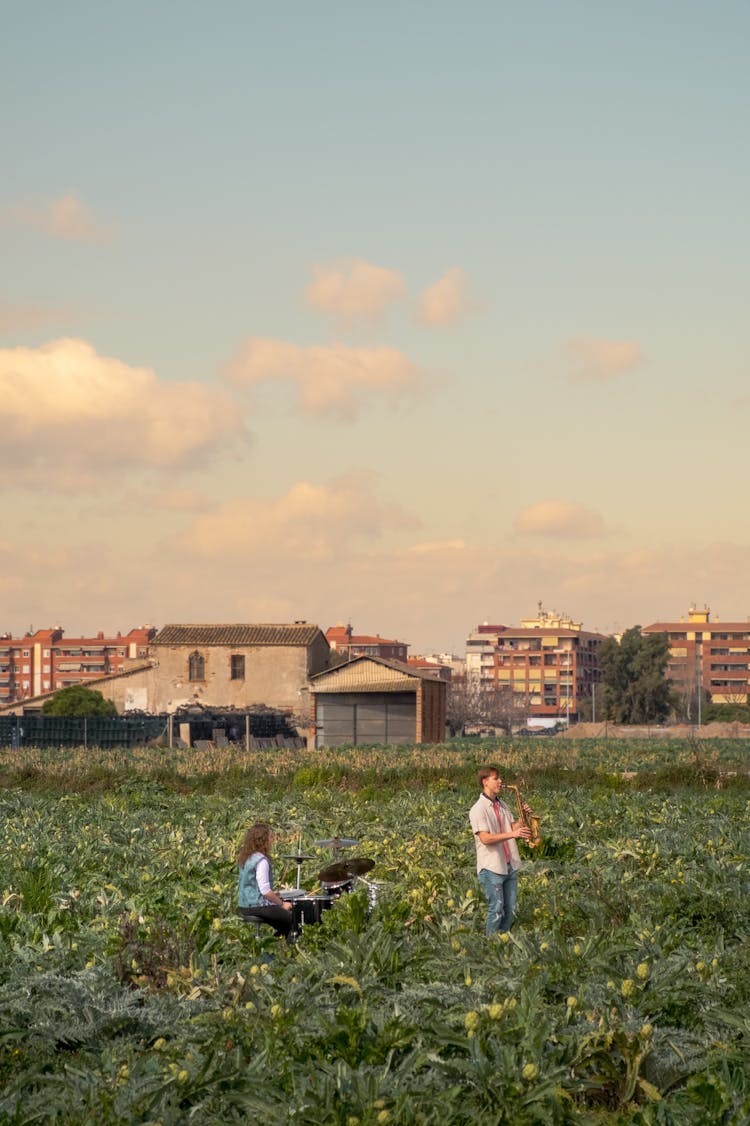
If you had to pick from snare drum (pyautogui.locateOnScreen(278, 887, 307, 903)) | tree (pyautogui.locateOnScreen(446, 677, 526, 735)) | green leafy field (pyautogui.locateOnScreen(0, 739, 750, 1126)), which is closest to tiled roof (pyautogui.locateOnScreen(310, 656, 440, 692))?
green leafy field (pyautogui.locateOnScreen(0, 739, 750, 1126))

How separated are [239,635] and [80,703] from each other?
452 inches

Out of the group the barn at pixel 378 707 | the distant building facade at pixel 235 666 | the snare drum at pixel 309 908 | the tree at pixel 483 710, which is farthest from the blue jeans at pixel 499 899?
the tree at pixel 483 710

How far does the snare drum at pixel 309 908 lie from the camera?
13.3 metres

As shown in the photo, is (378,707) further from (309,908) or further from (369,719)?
(309,908)

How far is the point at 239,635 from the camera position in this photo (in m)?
79.6

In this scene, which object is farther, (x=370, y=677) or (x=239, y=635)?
(x=239, y=635)

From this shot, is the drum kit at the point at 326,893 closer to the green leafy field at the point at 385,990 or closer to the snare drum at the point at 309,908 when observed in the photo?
the snare drum at the point at 309,908

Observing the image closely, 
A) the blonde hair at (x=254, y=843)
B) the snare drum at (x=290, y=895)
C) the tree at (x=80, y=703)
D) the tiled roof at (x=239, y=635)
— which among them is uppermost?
the tiled roof at (x=239, y=635)

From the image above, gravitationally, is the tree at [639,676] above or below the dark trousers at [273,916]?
above

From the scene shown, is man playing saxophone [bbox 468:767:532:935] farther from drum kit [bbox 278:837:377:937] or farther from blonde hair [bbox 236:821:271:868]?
blonde hair [bbox 236:821:271:868]

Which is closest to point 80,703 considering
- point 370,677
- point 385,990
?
point 370,677

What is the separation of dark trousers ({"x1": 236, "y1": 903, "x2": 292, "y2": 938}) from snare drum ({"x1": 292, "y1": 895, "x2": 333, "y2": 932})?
13 centimetres

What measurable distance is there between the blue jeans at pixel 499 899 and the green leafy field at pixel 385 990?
0.19m

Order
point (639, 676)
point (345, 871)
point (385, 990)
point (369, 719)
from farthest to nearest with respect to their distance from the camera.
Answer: point (639, 676) < point (369, 719) < point (345, 871) < point (385, 990)
